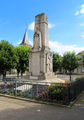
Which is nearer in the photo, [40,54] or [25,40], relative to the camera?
[40,54]

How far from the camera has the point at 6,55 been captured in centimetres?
1875

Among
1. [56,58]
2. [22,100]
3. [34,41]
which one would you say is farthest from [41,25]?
[56,58]

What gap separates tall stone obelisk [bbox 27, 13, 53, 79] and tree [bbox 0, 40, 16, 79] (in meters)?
8.99

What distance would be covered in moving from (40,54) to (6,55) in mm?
10261

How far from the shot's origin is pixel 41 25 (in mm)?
11461

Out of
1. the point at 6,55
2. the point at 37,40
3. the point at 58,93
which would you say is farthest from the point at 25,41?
the point at 58,93

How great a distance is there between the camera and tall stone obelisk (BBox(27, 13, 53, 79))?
10.4 metres

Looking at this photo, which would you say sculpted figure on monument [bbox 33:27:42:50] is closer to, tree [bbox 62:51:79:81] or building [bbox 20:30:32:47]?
tree [bbox 62:51:79:81]

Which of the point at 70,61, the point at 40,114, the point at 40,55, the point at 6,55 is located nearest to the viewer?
the point at 40,114

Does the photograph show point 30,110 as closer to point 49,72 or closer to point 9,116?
point 9,116

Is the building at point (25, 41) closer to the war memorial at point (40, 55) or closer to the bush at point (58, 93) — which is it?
the war memorial at point (40, 55)

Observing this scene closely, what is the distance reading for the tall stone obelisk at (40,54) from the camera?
34.2ft

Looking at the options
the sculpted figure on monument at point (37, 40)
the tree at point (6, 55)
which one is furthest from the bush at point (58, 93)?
the tree at point (6, 55)

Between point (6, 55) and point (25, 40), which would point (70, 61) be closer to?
point (6, 55)
